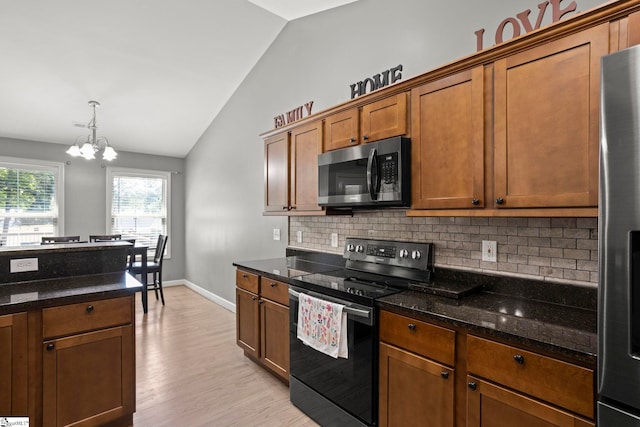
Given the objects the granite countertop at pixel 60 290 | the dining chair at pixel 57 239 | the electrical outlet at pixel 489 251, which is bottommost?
the granite countertop at pixel 60 290

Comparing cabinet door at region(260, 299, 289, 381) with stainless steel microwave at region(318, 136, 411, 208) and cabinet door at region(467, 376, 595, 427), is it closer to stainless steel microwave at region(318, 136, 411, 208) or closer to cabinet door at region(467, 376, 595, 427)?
stainless steel microwave at region(318, 136, 411, 208)

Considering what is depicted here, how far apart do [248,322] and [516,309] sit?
2139 mm

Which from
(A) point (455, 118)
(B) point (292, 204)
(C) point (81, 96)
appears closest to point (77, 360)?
(B) point (292, 204)

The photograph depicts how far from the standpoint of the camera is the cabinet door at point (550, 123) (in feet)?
4.38

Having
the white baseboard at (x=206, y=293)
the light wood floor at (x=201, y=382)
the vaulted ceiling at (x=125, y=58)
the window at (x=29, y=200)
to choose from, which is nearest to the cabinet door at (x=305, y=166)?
the vaulted ceiling at (x=125, y=58)

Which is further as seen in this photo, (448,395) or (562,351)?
(448,395)

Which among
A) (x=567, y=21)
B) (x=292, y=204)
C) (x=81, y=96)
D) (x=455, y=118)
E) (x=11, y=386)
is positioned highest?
(x=81, y=96)

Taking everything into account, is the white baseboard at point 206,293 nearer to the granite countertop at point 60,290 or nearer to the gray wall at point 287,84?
the gray wall at point 287,84

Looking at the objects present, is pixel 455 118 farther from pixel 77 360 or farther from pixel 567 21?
pixel 77 360

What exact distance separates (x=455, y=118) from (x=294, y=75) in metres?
2.27

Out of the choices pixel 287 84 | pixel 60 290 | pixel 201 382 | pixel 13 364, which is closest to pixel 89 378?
pixel 13 364

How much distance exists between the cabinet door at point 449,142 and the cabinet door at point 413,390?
0.82 metres

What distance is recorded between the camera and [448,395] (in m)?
1.50

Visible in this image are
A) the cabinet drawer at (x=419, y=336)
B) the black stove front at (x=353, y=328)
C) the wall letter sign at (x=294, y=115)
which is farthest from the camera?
the wall letter sign at (x=294, y=115)
